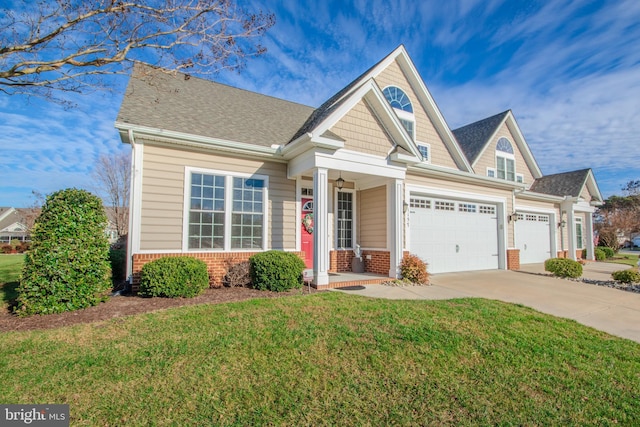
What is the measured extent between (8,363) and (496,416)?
5.19 meters

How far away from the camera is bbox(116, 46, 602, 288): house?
739cm

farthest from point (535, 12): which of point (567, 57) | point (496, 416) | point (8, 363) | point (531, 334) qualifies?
point (8, 363)

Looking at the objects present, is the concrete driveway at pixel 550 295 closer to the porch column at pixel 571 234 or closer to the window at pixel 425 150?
the window at pixel 425 150

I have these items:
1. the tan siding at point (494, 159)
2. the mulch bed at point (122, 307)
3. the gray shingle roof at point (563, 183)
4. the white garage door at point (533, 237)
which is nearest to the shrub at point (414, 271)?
the mulch bed at point (122, 307)

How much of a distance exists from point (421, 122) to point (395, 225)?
635 cm

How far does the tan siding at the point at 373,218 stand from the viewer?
966 centimetres

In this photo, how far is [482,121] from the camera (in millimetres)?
18203

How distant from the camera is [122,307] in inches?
223

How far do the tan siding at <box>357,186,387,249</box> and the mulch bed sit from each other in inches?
130

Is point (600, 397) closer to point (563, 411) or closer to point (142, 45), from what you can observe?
point (563, 411)

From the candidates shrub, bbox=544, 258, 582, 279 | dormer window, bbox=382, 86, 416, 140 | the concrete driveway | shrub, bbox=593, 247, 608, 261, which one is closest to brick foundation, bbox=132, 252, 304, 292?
the concrete driveway

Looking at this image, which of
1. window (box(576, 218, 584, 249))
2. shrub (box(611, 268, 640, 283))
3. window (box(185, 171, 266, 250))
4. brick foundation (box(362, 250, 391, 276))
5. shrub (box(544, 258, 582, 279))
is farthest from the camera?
window (box(576, 218, 584, 249))

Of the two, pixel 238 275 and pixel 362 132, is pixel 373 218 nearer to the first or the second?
pixel 362 132

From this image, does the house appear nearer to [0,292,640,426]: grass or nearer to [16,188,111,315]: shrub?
[16,188,111,315]: shrub
